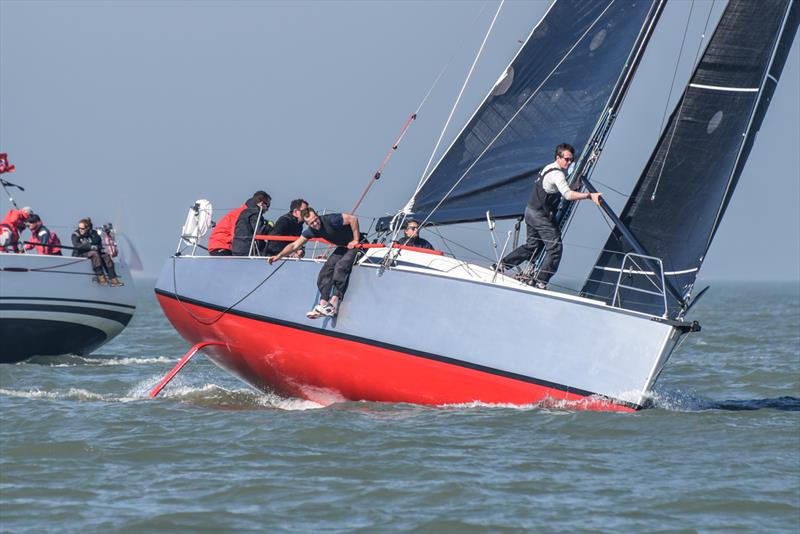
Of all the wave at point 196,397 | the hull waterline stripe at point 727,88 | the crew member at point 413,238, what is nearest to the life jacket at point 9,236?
the wave at point 196,397

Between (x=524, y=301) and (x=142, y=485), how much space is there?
4.09m

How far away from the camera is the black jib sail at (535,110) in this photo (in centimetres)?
1222

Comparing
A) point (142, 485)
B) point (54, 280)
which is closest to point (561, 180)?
point (142, 485)

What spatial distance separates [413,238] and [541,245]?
1.62m

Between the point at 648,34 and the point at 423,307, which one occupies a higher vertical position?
the point at 648,34

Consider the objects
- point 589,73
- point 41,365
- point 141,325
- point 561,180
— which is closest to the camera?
point 561,180

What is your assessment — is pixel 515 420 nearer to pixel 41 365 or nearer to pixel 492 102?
pixel 492 102

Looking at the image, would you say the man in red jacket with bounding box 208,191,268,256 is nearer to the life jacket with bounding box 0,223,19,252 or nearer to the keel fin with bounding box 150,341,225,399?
the keel fin with bounding box 150,341,225,399

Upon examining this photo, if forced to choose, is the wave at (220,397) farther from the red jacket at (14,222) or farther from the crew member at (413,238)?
the red jacket at (14,222)

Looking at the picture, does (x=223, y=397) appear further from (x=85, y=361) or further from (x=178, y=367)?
(x=85, y=361)

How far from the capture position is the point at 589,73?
485 inches

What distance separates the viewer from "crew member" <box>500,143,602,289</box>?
1159 centimetres

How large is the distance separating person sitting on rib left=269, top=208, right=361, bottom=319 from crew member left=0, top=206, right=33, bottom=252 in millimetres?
7802

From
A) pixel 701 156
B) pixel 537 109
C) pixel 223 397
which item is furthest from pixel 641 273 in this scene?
pixel 223 397
